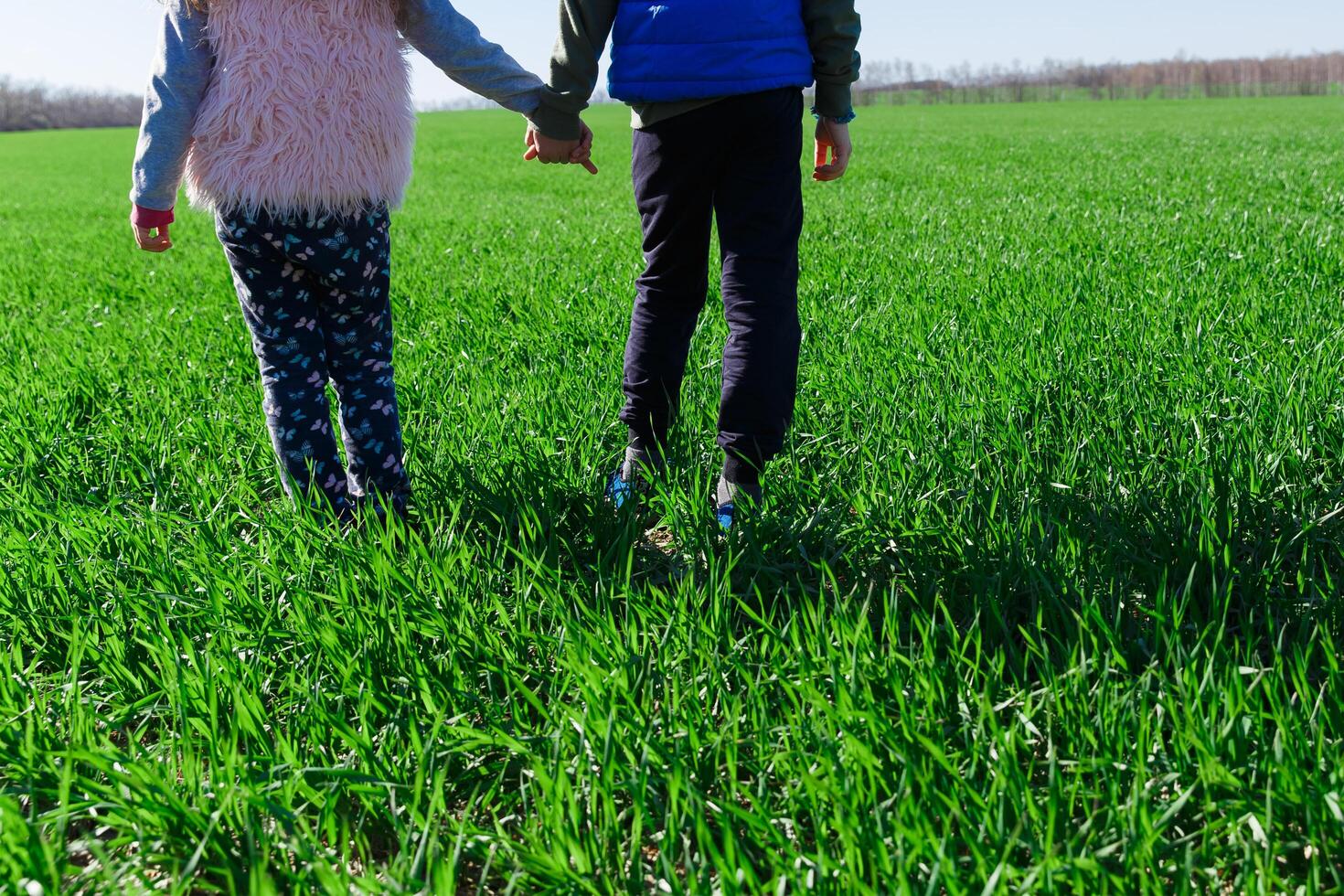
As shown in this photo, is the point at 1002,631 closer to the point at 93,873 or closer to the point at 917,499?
the point at 917,499

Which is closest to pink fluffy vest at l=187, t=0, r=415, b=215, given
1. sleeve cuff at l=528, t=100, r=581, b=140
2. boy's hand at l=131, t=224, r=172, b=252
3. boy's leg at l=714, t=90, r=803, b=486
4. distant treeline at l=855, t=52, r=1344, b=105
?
boy's hand at l=131, t=224, r=172, b=252

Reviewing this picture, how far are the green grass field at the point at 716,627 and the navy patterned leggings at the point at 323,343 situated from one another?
0.43 feet

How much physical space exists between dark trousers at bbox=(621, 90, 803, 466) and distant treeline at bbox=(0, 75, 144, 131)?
91999 mm

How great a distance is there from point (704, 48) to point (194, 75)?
1.13m

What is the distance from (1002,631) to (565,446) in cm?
135

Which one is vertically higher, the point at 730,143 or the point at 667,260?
the point at 730,143

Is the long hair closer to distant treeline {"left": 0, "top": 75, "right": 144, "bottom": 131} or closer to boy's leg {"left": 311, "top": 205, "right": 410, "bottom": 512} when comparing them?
boy's leg {"left": 311, "top": 205, "right": 410, "bottom": 512}

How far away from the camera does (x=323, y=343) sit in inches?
100

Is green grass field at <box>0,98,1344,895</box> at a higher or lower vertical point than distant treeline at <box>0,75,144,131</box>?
lower

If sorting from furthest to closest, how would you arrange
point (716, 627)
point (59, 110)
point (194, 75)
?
point (59, 110)
point (194, 75)
point (716, 627)

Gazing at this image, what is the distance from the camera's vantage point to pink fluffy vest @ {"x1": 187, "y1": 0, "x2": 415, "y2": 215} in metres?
2.21

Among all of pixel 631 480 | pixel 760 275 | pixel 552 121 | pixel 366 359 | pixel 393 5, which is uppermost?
pixel 393 5

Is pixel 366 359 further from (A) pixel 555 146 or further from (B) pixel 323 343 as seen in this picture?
(A) pixel 555 146

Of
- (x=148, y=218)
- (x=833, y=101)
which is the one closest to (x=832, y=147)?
(x=833, y=101)
